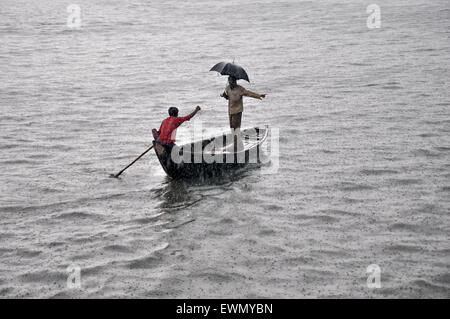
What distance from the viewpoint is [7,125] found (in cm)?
1906

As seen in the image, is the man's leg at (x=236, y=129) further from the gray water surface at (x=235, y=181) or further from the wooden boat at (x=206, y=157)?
the gray water surface at (x=235, y=181)

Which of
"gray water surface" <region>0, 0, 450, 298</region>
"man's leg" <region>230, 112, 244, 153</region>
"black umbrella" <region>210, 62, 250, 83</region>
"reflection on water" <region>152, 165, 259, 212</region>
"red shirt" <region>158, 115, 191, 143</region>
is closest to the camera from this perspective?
"gray water surface" <region>0, 0, 450, 298</region>

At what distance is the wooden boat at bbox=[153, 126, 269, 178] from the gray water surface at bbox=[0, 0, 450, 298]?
0.36 metres

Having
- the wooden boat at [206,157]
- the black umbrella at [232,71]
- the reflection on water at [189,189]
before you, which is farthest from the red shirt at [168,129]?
the black umbrella at [232,71]

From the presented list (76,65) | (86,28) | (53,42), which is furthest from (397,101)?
(86,28)

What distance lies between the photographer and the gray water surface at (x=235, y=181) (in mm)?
9703

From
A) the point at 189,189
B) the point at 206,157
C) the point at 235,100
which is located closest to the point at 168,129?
the point at 206,157

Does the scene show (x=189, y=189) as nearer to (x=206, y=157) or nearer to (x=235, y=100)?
(x=206, y=157)

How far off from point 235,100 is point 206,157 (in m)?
1.76

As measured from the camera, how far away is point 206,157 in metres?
13.4

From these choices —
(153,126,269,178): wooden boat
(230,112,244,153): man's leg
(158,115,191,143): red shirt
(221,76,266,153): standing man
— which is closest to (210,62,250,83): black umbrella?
Answer: (221,76,266,153): standing man

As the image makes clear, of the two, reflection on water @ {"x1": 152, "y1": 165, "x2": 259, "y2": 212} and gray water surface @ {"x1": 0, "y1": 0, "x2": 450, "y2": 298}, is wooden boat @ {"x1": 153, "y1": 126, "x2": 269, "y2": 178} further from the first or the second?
gray water surface @ {"x1": 0, "y1": 0, "x2": 450, "y2": 298}

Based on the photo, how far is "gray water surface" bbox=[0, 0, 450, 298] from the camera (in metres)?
9.70

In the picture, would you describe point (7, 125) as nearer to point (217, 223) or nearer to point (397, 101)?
point (217, 223)
